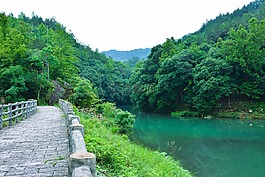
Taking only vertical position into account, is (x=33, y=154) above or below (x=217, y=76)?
below

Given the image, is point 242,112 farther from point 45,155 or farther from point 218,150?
point 45,155

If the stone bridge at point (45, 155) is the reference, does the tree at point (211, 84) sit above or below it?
above

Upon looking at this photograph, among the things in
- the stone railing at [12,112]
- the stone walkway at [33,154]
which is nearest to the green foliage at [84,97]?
the stone railing at [12,112]

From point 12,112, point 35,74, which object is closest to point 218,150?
point 12,112

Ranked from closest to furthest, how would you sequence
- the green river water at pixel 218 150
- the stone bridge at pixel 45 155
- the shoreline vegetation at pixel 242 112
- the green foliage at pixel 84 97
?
the stone bridge at pixel 45 155, the green river water at pixel 218 150, the green foliage at pixel 84 97, the shoreline vegetation at pixel 242 112

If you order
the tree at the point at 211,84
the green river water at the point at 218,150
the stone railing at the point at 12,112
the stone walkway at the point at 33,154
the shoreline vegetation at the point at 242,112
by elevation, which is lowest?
the green river water at the point at 218,150

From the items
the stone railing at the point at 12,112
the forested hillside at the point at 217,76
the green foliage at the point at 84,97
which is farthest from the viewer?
the forested hillside at the point at 217,76

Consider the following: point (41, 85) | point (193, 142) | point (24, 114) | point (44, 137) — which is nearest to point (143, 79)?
point (41, 85)

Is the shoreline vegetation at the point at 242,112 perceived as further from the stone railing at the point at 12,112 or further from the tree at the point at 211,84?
the stone railing at the point at 12,112

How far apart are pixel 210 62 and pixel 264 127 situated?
39.5ft

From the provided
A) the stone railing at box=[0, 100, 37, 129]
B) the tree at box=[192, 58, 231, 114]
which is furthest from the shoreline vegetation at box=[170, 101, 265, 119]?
the stone railing at box=[0, 100, 37, 129]

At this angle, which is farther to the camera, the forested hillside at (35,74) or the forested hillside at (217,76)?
the forested hillside at (217,76)

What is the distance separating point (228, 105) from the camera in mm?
34281

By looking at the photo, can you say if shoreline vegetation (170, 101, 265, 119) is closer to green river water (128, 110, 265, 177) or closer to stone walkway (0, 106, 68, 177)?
green river water (128, 110, 265, 177)
